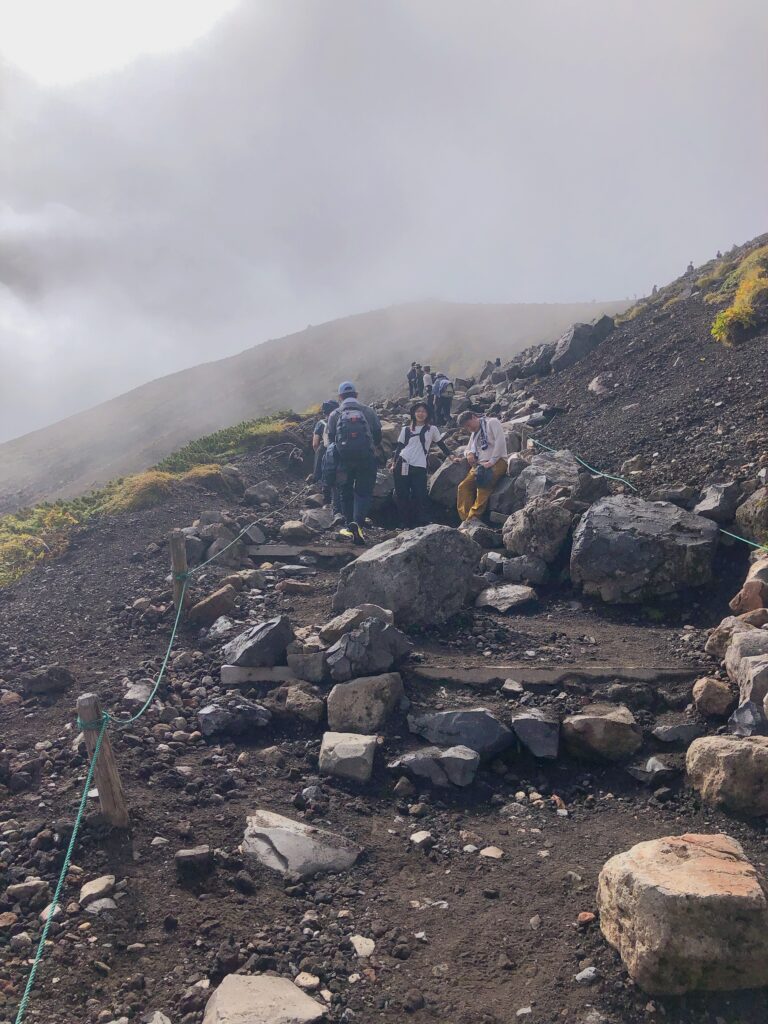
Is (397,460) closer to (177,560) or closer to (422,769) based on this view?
(177,560)

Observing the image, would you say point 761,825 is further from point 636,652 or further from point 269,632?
point 269,632

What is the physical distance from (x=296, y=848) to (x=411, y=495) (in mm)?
7958

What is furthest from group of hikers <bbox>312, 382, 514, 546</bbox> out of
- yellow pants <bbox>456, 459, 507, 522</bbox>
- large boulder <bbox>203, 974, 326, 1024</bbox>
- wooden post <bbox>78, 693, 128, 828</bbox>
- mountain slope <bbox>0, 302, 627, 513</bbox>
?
mountain slope <bbox>0, 302, 627, 513</bbox>

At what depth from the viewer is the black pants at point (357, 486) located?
36.8 ft

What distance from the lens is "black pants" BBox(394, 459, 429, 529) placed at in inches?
479

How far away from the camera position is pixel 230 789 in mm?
5531

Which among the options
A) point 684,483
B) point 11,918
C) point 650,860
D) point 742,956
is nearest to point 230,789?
point 11,918

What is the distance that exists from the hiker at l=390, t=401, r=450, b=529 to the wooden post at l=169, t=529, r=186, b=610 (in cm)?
445

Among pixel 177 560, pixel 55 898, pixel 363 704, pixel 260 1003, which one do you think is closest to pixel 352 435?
pixel 177 560

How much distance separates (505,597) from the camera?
8.62m

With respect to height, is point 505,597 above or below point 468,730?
above

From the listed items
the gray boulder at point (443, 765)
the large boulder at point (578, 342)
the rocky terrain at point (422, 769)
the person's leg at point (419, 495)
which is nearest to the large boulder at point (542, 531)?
the rocky terrain at point (422, 769)

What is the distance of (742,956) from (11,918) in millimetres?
3824

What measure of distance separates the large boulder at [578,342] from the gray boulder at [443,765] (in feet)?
53.7
